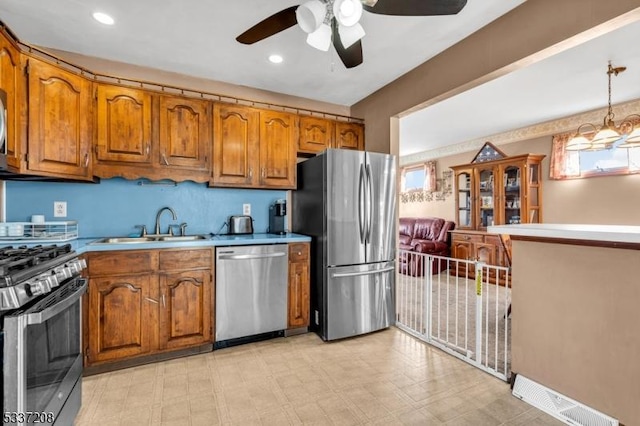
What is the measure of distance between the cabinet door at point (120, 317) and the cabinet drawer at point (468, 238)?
5034mm

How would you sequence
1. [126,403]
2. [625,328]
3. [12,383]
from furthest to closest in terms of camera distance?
[126,403]
[625,328]
[12,383]

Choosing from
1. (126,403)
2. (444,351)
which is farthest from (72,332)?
(444,351)

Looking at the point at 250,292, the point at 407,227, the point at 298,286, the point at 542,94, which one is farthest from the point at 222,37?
the point at 407,227

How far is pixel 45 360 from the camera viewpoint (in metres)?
1.28

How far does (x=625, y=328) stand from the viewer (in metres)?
1.51

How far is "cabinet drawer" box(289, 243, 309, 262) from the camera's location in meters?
2.81

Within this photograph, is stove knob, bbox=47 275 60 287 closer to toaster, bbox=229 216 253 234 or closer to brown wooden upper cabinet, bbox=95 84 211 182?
brown wooden upper cabinet, bbox=95 84 211 182

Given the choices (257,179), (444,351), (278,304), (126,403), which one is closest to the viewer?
(126,403)

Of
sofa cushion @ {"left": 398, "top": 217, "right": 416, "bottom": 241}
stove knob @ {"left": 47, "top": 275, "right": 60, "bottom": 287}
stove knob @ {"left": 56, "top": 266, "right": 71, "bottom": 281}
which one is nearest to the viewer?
stove knob @ {"left": 47, "top": 275, "right": 60, "bottom": 287}

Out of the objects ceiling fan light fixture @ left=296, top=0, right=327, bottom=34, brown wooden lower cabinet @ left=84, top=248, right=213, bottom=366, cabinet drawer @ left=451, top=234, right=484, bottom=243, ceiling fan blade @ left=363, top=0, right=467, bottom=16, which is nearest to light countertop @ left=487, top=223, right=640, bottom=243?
ceiling fan blade @ left=363, top=0, right=467, bottom=16

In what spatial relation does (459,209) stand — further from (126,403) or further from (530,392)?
(126,403)

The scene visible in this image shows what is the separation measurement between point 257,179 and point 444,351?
2348 millimetres

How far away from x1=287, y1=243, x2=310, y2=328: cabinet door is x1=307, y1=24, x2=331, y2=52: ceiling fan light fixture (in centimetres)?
171

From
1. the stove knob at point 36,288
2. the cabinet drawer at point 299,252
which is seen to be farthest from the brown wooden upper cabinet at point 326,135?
the stove knob at point 36,288
